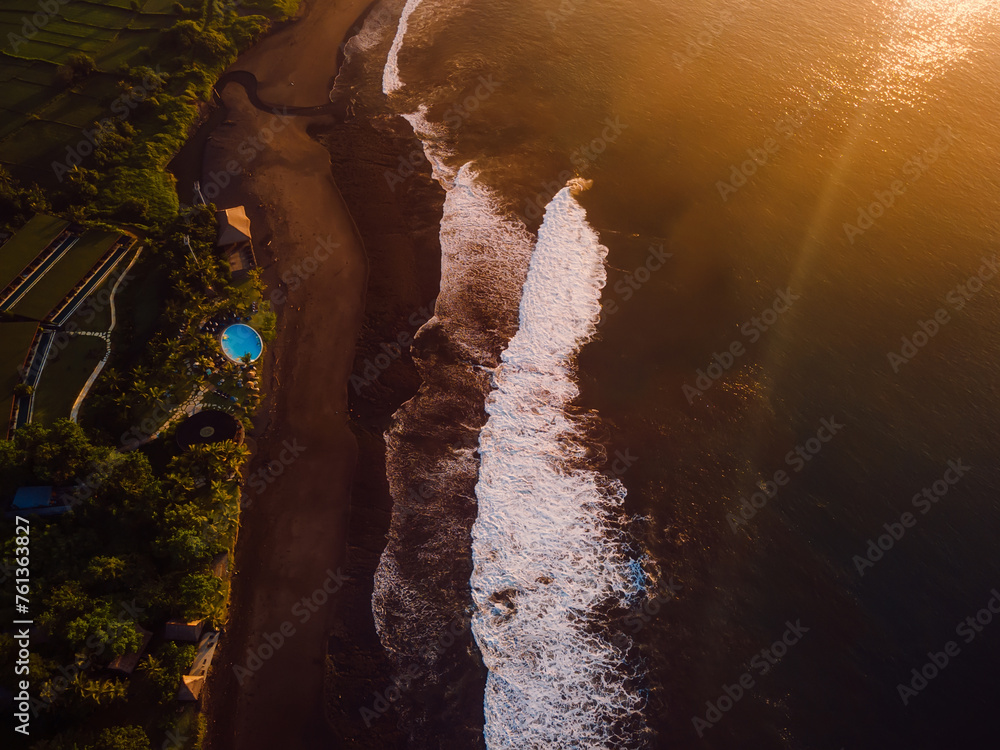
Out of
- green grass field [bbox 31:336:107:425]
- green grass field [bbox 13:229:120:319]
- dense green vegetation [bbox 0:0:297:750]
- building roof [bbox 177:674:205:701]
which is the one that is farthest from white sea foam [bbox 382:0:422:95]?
building roof [bbox 177:674:205:701]

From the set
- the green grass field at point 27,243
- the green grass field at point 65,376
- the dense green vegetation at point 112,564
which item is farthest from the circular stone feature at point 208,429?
the green grass field at point 27,243

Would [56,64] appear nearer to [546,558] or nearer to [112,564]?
[112,564]

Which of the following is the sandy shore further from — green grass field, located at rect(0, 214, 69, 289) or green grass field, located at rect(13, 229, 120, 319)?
green grass field, located at rect(0, 214, 69, 289)

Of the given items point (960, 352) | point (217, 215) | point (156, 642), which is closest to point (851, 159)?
point (960, 352)

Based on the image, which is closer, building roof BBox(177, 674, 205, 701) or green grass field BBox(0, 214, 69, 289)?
building roof BBox(177, 674, 205, 701)

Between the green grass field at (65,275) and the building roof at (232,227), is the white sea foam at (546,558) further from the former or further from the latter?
the green grass field at (65,275)

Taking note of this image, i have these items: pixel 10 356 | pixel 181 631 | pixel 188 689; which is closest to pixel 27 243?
pixel 10 356
